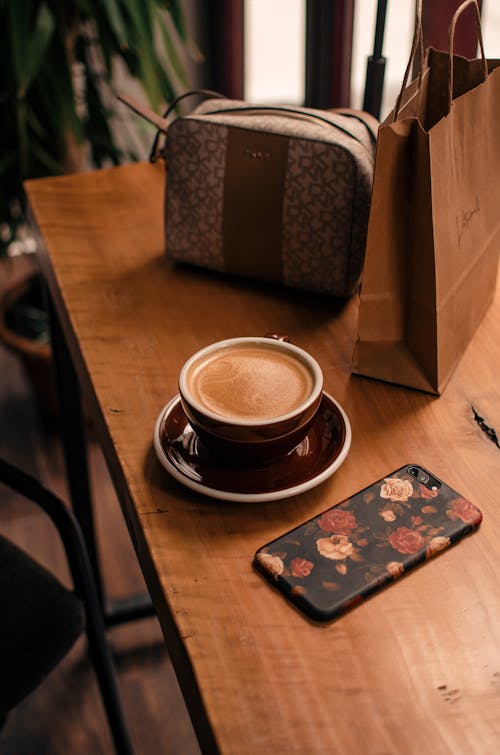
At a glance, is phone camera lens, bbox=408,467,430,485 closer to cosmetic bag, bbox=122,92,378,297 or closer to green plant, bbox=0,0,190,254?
cosmetic bag, bbox=122,92,378,297

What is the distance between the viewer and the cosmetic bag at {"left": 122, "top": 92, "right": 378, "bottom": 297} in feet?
2.80

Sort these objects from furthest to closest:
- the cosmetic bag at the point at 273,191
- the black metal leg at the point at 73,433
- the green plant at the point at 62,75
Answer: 1. the green plant at the point at 62,75
2. the black metal leg at the point at 73,433
3. the cosmetic bag at the point at 273,191

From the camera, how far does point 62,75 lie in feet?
5.10

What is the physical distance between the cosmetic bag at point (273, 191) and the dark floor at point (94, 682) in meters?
0.81

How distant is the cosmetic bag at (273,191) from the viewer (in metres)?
0.85

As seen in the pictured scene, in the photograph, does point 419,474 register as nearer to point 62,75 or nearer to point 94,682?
point 94,682

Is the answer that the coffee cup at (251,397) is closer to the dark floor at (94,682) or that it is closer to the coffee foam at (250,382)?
the coffee foam at (250,382)

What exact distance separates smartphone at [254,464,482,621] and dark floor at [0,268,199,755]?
33.0 inches

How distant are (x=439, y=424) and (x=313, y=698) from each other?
318mm

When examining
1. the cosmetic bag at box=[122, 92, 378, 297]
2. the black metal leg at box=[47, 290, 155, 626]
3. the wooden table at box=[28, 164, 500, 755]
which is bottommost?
the black metal leg at box=[47, 290, 155, 626]

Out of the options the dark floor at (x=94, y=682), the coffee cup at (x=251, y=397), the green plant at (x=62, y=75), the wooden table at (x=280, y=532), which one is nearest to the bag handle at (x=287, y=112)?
the wooden table at (x=280, y=532)

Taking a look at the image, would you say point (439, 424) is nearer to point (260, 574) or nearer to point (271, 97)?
point (260, 574)

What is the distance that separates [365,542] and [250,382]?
16cm

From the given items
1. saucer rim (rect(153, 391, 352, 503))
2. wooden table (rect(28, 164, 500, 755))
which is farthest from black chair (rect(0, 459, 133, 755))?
saucer rim (rect(153, 391, 352, 503))
